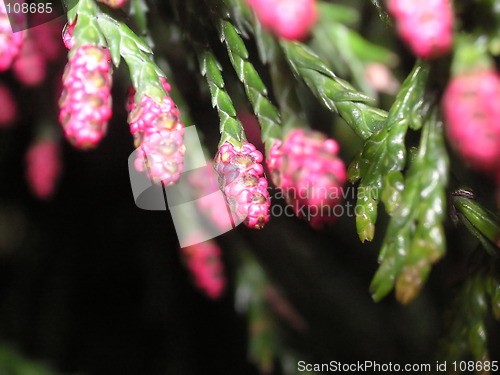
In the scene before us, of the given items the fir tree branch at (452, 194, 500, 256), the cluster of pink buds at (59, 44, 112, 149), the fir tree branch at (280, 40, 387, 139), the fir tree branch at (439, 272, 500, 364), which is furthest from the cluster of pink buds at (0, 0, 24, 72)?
the fir tree branch at (439, 272, 500, 364)

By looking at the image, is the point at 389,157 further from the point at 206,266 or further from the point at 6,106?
the point at 6,106

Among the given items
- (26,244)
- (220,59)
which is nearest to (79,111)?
(220,59)

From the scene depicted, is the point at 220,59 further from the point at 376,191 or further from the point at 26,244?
the point at 26,244

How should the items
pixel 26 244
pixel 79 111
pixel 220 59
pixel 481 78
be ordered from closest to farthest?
pixel 481 78 → pixel 79 111 → pixel 220 59 → pixel 26 244

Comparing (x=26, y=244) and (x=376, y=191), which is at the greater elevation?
(x=376, y=191)

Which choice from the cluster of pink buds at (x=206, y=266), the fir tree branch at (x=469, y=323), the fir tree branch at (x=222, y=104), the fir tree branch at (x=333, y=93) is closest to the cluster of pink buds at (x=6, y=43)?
the fir tree branch at (x=222, y=104)

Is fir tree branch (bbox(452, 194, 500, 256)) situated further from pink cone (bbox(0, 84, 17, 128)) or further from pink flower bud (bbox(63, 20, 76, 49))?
pink cone (bbox(0, 84, 17, 128))

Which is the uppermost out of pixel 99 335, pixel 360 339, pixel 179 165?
pixel 179 165

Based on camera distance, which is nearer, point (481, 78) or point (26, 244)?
point (481, 78)
